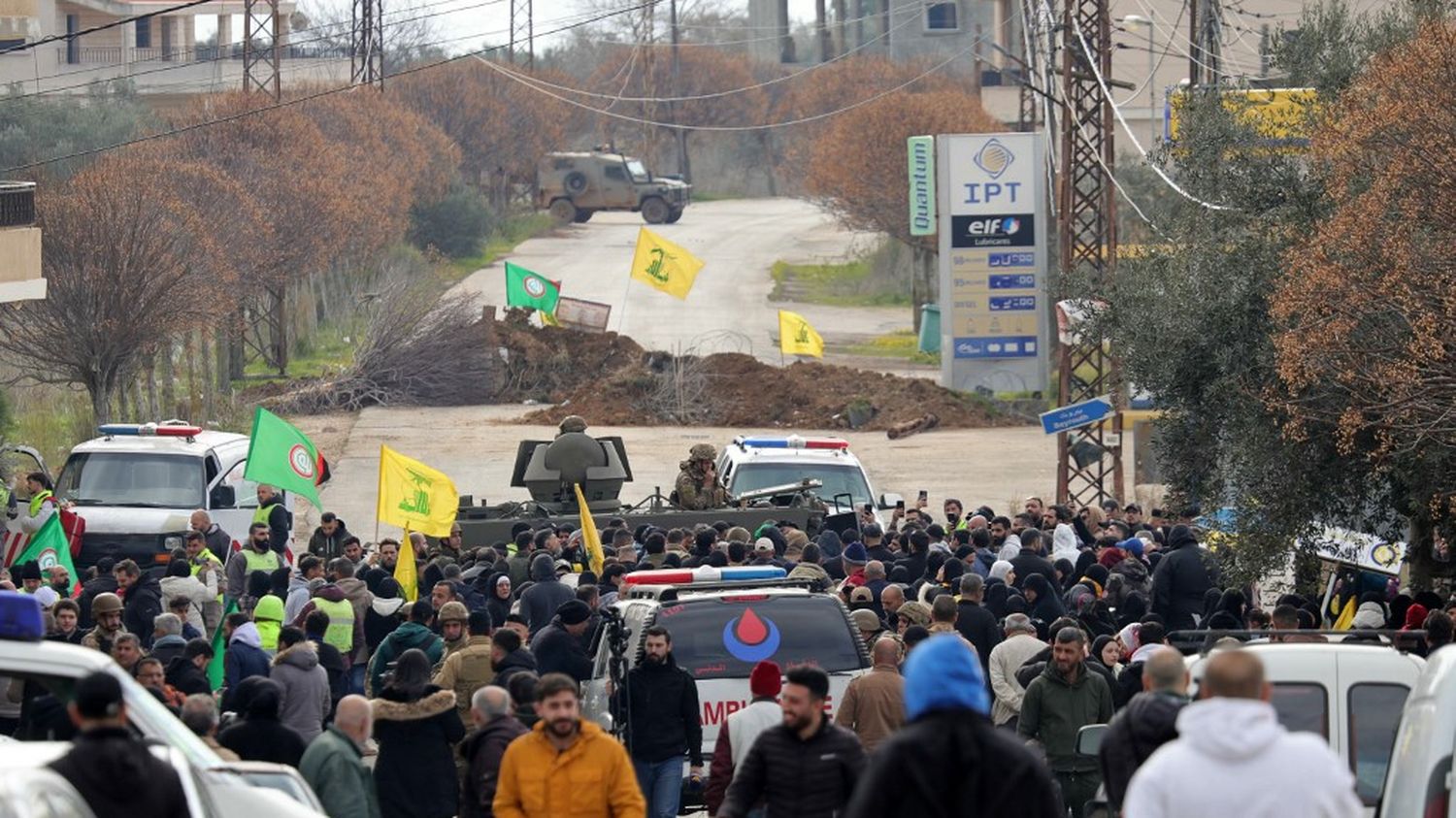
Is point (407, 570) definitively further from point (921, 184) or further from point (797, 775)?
point (921, 184)

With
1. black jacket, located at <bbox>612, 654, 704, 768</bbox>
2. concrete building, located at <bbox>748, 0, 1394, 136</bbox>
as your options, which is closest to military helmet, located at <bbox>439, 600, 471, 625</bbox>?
black jacket, located at <bbox>612, 654, 704, 768</bbox>

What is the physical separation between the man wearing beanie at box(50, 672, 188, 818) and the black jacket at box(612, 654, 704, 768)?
4833 millimetres

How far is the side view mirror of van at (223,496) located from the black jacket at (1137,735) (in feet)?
55.5

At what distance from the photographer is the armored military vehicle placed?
858 inches

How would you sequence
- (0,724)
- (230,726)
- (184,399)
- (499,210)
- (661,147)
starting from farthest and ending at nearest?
(661,147), (499,210), (184,399), (0,724), (230,726)

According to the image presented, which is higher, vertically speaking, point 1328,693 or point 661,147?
point 661,147

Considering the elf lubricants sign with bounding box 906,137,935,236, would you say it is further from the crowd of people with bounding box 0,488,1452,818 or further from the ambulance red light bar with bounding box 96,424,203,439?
the ambulance red light bar with bounding box 96,424,203,439

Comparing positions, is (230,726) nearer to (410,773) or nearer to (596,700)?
(410,773)

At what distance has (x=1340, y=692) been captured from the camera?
8734 millimetres

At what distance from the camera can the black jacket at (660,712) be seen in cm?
1137

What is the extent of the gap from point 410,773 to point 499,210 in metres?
79.7

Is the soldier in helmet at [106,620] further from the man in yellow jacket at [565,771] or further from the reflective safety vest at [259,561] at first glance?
the man in yellow jacket at [565,771]

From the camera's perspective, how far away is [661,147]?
115 meters

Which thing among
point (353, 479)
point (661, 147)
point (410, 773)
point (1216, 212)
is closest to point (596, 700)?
point (410, 773)
